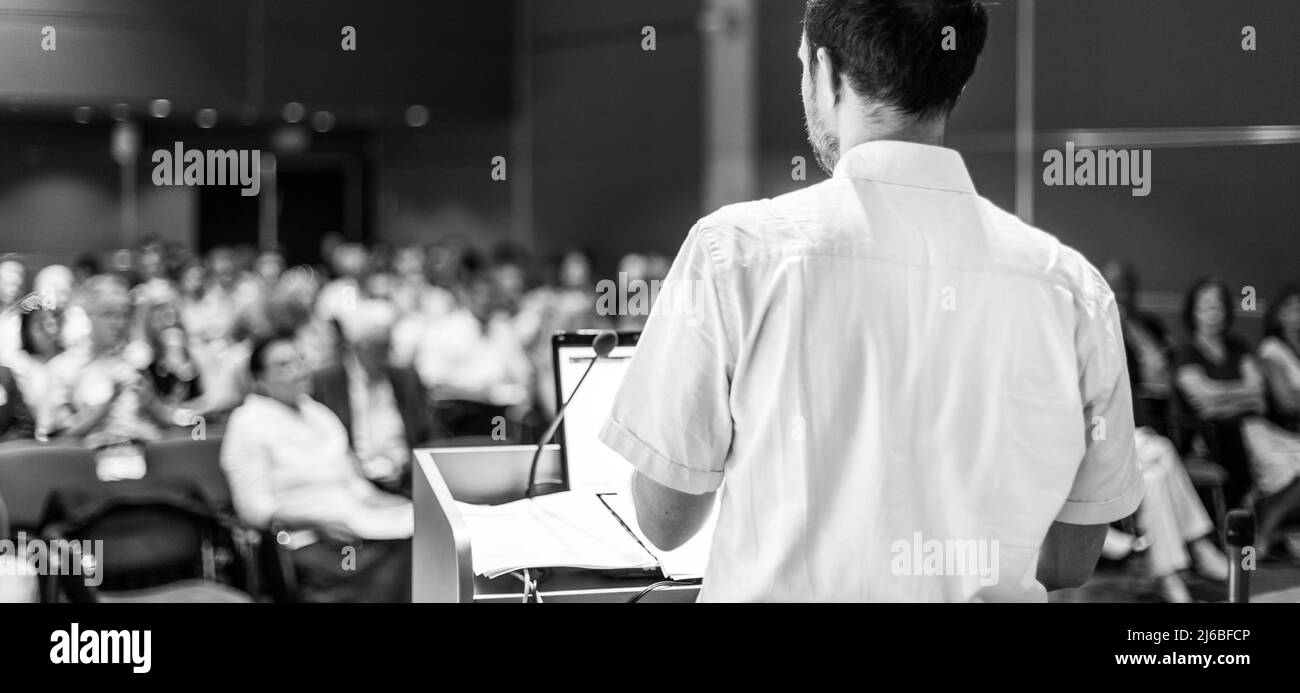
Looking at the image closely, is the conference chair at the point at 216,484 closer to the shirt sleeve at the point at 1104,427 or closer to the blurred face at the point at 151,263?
the shirt sleeve at the point at 1104,427

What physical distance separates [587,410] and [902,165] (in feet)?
3.54

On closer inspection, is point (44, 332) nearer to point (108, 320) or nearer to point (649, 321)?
point (108, 320)

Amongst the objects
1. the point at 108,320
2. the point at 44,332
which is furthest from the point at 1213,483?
the point at 44,332

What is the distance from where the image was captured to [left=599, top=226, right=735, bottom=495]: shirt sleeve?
45.1 inches

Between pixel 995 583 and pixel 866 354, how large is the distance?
265 mm

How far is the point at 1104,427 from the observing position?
4.08 feet

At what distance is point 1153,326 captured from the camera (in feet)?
18.9

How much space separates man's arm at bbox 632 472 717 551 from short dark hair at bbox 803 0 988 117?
0.43 meters

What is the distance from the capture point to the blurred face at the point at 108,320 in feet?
16.7

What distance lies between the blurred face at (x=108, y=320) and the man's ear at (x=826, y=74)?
178 inches

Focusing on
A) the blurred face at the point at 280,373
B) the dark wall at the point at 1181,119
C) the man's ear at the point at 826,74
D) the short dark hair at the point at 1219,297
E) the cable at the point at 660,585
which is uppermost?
the dark wall at the point at 1181,119

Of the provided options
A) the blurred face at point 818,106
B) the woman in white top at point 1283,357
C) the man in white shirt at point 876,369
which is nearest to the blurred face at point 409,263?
the woman in white top at point 1283,357
